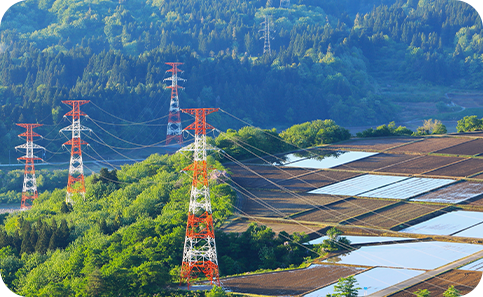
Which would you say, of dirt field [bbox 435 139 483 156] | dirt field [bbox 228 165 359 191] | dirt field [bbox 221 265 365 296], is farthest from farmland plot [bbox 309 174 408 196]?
dirt field [bbox 221 265 365 296]

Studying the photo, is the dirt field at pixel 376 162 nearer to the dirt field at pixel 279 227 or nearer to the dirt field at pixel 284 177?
the dirt field at pixel 284 177

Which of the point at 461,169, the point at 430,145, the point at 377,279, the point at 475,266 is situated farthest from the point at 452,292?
the point at 430,145

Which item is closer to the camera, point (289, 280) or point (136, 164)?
point (289, 280)

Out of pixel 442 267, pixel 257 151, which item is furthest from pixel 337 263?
pixel 257 151

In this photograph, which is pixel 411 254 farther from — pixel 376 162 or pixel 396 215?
pixel 376 162

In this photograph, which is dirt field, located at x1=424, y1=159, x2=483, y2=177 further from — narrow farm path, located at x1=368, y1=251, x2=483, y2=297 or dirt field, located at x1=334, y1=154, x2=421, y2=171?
narrow farm path, located at x1=368, y1=251, x2=483, y2=297

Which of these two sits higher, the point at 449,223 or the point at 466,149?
the point at 466,149

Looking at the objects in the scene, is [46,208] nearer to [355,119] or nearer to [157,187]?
[157,187]
